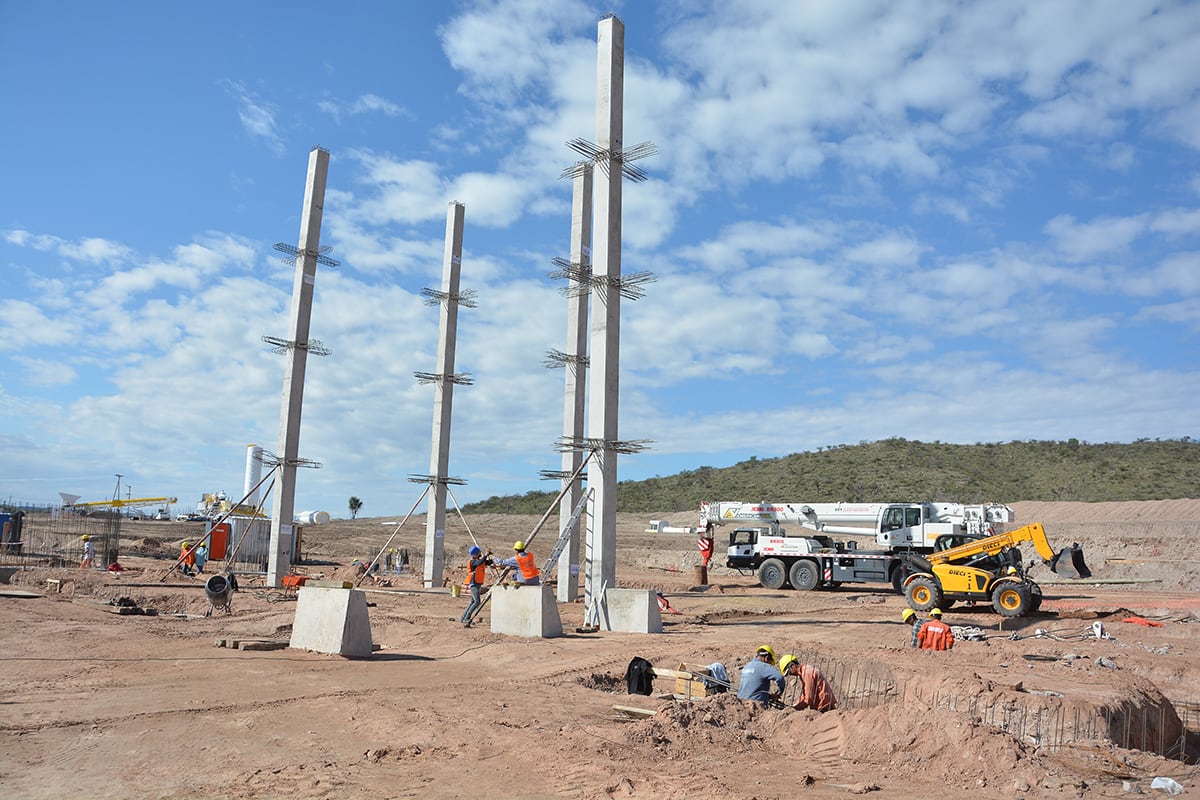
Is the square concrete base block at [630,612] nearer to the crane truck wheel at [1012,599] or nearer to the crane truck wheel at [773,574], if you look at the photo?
the crane truck wheel at [1012,599]

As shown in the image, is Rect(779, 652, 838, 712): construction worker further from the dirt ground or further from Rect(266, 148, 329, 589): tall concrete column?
Rect(266, 148, 329, 589): tall concrete column

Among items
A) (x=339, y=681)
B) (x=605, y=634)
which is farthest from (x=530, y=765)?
(x=605, y=634)

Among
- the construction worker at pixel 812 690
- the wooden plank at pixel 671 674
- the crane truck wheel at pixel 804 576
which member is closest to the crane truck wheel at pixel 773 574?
the crane truck wheel at pixel 804 576

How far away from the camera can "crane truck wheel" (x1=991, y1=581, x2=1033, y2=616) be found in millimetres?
21156

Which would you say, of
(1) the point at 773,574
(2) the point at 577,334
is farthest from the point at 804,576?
(2) the point at 577,334

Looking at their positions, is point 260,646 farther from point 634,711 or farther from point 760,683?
point 760,683

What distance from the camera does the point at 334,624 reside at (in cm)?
1345

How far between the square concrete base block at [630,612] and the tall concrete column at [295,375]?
12654 millimetres

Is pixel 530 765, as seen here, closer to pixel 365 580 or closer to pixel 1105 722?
pixel 1105 722

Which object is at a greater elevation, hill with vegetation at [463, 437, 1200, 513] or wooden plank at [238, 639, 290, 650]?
hill with vegetation at [463, 437, 1200, 513]

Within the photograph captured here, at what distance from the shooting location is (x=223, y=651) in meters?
13.6

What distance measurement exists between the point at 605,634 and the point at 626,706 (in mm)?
6736

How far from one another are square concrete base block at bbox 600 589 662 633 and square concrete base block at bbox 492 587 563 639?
145 cm

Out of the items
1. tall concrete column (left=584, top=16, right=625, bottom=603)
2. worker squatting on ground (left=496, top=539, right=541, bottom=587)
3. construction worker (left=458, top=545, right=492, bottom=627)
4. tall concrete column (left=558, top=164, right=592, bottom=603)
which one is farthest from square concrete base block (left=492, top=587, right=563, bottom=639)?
tall concrete column (left=558, top=164, right=592, bottom=603)
